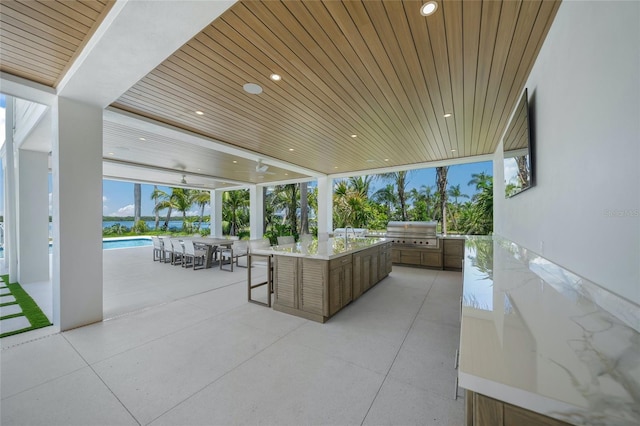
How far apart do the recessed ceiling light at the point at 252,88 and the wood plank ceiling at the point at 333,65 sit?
89 mm

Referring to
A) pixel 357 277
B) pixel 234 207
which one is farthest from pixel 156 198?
pixel 357 277

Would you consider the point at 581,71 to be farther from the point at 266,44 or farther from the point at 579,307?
the point at 266,44

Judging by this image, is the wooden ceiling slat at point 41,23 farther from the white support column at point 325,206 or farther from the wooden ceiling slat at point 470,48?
the white support column at point 325,206

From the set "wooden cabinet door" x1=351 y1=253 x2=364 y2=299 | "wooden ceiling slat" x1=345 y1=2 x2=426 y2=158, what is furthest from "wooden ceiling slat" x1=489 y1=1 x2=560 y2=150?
"wooden cabinet door" x1=351 y1=253 x2=364 y2=299

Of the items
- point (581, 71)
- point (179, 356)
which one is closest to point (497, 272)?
point (581, 71)

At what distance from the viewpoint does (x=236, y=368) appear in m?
2.13

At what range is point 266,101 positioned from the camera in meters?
3.20

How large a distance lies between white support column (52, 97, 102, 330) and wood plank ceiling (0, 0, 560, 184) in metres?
0.46

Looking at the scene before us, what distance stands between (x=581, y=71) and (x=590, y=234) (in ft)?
3.04

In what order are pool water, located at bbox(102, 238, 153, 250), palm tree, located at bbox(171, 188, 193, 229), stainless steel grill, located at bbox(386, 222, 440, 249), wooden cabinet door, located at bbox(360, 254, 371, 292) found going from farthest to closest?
palm tree, located at bbox(171, 188, 193, 229)
pool water, located at bbox(102, 238, 153, 250)
stainless steel grill, located at bbox(386, 222, 440, 249)
wooden cabinet door, located at bbox(360, 254, 371, 292)

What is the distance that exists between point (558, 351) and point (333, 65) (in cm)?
259

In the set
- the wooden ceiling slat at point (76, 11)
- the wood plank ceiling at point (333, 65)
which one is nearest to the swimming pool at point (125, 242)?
the wood plank ceiling at point (333, 65)

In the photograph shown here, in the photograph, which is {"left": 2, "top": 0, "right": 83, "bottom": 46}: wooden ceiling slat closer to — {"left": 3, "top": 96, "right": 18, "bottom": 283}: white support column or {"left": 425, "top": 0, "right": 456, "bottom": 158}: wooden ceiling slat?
{"left": 425, "top": 0, "right": 456, "bottom": 158}: wooden ceiling slat

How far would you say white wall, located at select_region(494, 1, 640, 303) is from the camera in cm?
101
